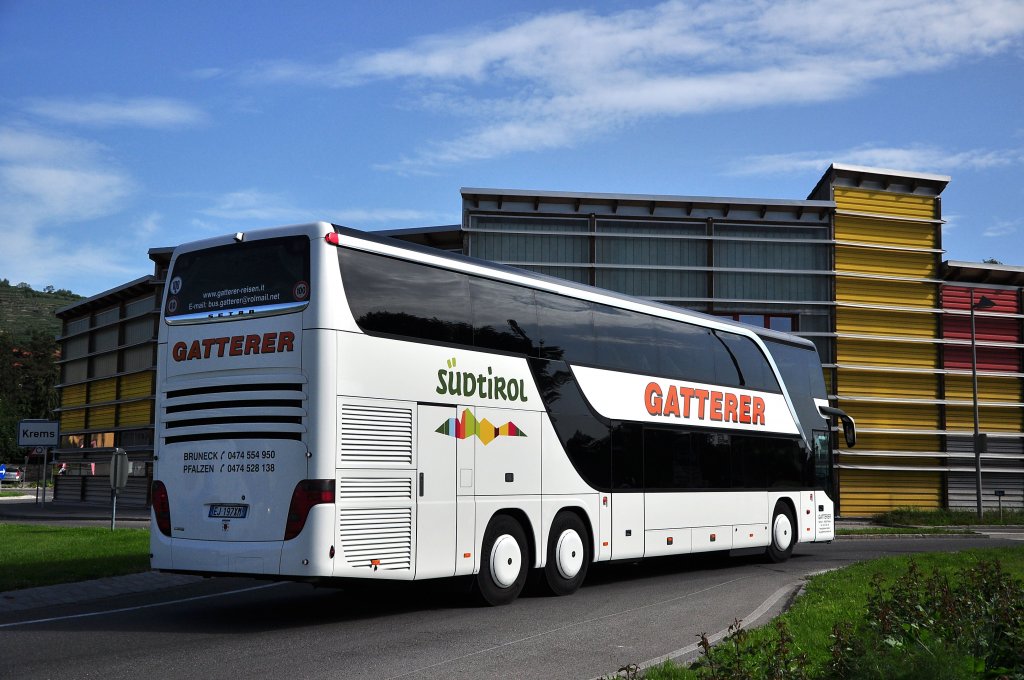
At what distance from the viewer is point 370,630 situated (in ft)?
36.6

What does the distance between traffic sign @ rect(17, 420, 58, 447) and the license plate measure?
3101 cm

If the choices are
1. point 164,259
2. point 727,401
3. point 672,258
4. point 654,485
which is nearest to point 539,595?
point 654,485

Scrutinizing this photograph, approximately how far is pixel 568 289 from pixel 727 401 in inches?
186

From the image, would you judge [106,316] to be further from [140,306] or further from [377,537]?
[377,537]

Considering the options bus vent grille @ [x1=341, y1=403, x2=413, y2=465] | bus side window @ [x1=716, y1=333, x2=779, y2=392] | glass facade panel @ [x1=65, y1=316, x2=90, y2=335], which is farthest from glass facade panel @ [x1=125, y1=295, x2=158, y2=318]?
bus vent grille @ [x1=341, y1=403, x2=413, y2=465]

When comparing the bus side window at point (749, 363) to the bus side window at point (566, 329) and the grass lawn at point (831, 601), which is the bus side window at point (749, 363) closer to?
the grass lawn at point (831, 601)

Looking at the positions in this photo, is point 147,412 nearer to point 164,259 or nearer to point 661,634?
point 164,259

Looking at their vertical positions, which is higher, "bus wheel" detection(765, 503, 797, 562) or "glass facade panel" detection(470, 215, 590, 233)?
"glass facade panel" detection(470, 215, 590, 233)

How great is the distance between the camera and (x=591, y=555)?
15086 millimetres

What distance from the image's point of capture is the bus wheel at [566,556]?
14258 millimetres

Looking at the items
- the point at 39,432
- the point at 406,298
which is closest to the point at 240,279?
the point at 406,298

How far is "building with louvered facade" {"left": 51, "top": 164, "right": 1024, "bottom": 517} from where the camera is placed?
35.0m

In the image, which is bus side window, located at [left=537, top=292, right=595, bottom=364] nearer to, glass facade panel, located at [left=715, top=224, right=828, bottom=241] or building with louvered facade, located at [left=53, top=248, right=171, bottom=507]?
glass facade panel, located at [left=715, top=224, right=828, bottom=241]

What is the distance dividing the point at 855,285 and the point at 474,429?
26285 millimetres
